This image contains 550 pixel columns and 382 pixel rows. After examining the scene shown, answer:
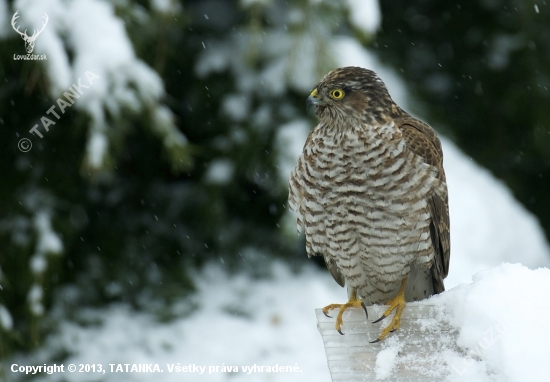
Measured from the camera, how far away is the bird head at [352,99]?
2.58 m

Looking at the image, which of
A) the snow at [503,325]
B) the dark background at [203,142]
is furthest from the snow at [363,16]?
the snow at [503,325]

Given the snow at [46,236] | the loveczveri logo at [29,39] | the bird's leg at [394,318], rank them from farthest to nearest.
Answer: the snow at [46,236] < the loveczveri logo at [29,39] < the bird's leg at [394,318]

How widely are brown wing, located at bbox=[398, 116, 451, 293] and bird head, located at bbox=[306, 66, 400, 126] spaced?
111 mm

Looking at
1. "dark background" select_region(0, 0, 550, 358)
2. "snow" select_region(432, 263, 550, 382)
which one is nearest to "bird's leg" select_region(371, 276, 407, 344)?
"snow" select_region(432, 263, 550, 382)

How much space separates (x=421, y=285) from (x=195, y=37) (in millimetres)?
2198

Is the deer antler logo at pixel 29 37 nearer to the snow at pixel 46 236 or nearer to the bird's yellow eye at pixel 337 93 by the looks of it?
the snow at pixel 46 236

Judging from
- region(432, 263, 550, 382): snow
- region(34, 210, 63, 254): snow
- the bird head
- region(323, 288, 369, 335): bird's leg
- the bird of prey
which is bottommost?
region(432, 263, 550, 382): snow

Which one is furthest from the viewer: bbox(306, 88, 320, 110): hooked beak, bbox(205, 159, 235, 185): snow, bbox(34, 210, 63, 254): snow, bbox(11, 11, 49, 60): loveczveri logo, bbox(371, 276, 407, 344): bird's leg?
bbox(205, 159, 235, 185): snow

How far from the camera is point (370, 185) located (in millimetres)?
2518

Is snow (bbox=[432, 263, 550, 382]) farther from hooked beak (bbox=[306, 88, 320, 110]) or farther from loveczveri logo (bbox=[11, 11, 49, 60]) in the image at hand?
loveczveri logo (bbox=[11, 11, 49, 60])

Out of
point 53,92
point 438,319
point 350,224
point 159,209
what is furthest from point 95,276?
point 438,319

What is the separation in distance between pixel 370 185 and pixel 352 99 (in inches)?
13.8

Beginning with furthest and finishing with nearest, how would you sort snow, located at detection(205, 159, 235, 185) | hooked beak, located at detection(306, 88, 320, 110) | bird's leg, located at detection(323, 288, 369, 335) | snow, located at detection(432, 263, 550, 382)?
snow, located at detection(205, 159, 235, 185), hooked beak, located at detection(306, 88, 320, 110), bird's leg, located at detection(323, 288, 369, 335), snow, located at detection(432, 263, 550, 382)

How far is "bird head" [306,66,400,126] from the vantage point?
8.45 ft
